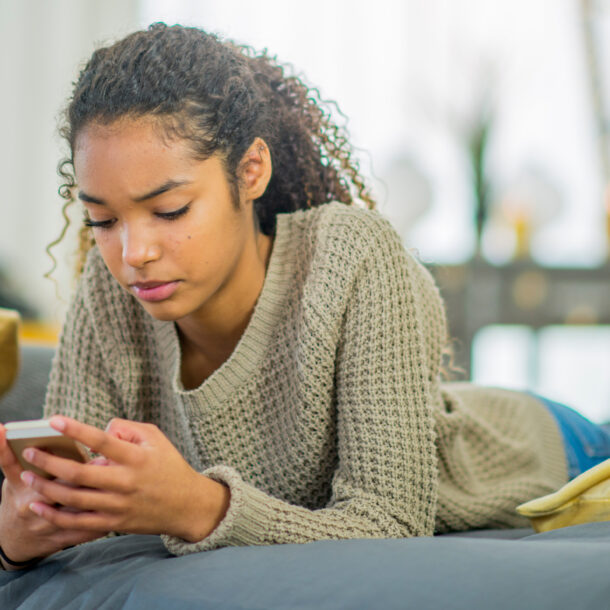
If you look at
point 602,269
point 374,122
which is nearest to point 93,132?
point 602,269

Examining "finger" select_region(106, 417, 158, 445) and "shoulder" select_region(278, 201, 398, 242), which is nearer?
"finger" select_region(106, 417, 158, 445)

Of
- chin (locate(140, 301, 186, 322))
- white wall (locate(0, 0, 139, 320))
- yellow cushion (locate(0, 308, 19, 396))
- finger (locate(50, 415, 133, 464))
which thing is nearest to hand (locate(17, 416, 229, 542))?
finger (locate(50, 415, 133, 464))

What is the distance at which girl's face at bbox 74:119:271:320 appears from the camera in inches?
39.3

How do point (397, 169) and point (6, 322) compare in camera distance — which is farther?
point (397, 169)

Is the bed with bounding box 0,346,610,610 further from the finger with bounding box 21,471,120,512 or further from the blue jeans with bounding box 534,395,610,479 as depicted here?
the blue jeans with bounding box 534,395,610,479

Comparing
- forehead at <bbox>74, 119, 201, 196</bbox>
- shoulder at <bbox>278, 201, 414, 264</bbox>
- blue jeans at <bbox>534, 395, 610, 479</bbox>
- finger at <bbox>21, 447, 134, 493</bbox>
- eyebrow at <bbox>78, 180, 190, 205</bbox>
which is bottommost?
blue jeans at <bbox>534, 395, 610, 479</bbox>

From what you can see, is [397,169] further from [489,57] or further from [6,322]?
[6,322]

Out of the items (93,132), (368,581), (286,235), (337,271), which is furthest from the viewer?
(286,235)

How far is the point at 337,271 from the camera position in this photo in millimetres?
1165

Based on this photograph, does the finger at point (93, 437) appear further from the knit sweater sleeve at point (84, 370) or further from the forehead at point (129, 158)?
the knit sweater sleeve at point (84, 370)

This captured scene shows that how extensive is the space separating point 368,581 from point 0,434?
1.32 feet

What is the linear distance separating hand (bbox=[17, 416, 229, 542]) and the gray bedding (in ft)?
0.16

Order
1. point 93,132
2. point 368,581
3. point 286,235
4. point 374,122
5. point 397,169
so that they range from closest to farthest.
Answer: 1. point 368,581
2. point 93,132
3. point 286,235
4. point 397,169
5. point 374,122

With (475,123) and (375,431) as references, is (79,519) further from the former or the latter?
(475,123)
